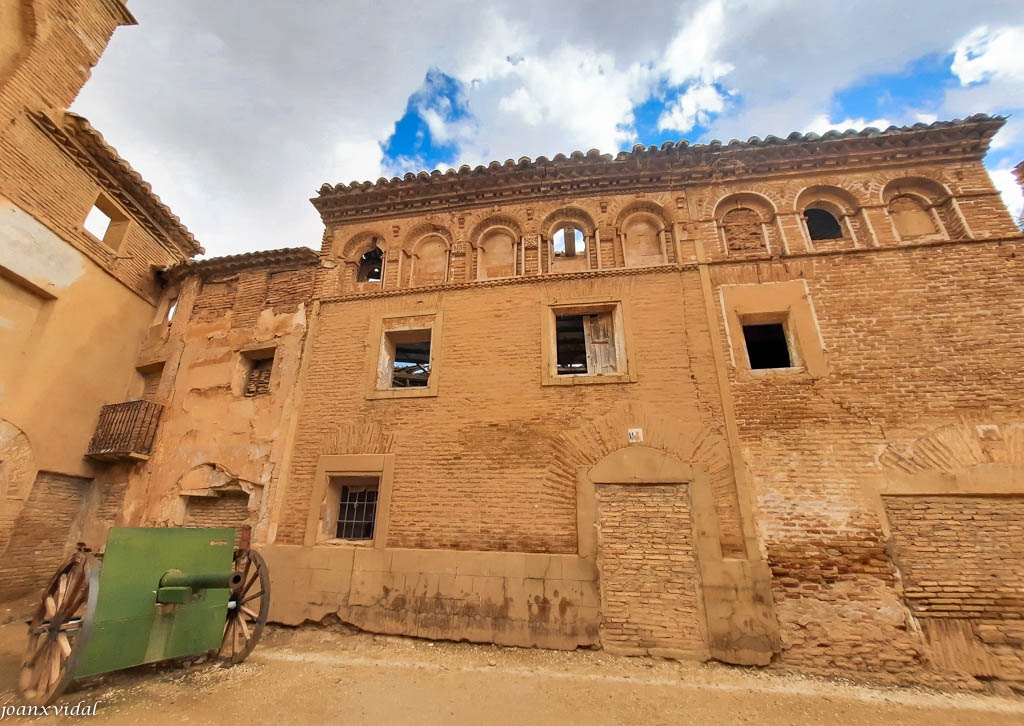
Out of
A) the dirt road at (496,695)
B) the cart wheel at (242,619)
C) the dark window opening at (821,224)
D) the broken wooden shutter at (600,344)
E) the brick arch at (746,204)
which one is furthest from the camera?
the dark window opening at (821,224)

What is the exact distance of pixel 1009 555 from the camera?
228 inches

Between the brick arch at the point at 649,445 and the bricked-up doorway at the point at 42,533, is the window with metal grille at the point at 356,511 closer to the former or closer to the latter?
the brick arch at the point at 649,445

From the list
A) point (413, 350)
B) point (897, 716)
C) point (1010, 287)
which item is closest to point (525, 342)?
point (413, 350)

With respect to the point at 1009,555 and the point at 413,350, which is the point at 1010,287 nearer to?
the point at 1009,555

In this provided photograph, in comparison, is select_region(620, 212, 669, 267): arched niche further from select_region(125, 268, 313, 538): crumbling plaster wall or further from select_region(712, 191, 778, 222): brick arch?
select_region(125, 268, 313, 538): crumbling plaster wall

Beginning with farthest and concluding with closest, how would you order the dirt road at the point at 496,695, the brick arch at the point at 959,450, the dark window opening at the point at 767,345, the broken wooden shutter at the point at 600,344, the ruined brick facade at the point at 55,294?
the dark window opening at the point at 767,345, the ruined brick facade at the point at 55,294, the broken wooden shutter at the point at 600,344, the brick arch at the point at 959,450, the dirt road at the point at 496,695

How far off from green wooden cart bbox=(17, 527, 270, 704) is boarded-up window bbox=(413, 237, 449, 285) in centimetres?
575

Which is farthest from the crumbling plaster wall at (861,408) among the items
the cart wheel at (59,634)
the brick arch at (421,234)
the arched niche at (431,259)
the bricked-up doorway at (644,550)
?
the cart wheel at (59,634)

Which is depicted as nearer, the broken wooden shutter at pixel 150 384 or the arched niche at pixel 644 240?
the arched niche at pixel 644 240

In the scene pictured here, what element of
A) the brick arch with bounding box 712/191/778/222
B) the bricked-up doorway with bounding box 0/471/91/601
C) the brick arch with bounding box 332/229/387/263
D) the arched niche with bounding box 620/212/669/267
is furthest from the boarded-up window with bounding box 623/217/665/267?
the bricked-up doorway with bounding box 0/471/91/601

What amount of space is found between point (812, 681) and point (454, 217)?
383 inches

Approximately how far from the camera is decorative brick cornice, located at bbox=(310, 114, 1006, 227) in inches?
323

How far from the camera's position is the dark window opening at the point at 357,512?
25.3 feet

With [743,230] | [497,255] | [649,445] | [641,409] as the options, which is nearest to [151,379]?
[497,255]
